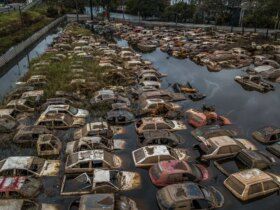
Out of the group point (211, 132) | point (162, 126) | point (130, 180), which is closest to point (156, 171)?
point (130, 180)

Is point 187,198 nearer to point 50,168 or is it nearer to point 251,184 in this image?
point 251,184

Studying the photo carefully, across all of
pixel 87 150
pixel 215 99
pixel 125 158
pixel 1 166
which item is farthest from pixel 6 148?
pixel 215 99

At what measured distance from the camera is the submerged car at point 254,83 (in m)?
32.2

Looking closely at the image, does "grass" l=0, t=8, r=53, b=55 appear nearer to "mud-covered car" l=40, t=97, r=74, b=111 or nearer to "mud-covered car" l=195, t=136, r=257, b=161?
"mud-covered car" l=40, t=97, r=74, b=111

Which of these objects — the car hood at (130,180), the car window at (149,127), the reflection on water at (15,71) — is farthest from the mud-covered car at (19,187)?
the reflection on water at (15,71)

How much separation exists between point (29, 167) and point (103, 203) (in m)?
5.67

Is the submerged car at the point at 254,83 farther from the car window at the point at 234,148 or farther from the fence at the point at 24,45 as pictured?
the fence at the point at 24,45

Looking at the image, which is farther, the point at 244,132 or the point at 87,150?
the point at 244,132

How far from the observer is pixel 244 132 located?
904 inches

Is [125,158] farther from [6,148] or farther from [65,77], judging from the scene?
[65,77]

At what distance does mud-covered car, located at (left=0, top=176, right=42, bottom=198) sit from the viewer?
50.9 feet

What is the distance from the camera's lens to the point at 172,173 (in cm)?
1622

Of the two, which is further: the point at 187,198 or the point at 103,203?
the point at 187,198

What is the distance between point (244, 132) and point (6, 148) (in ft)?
53.7
